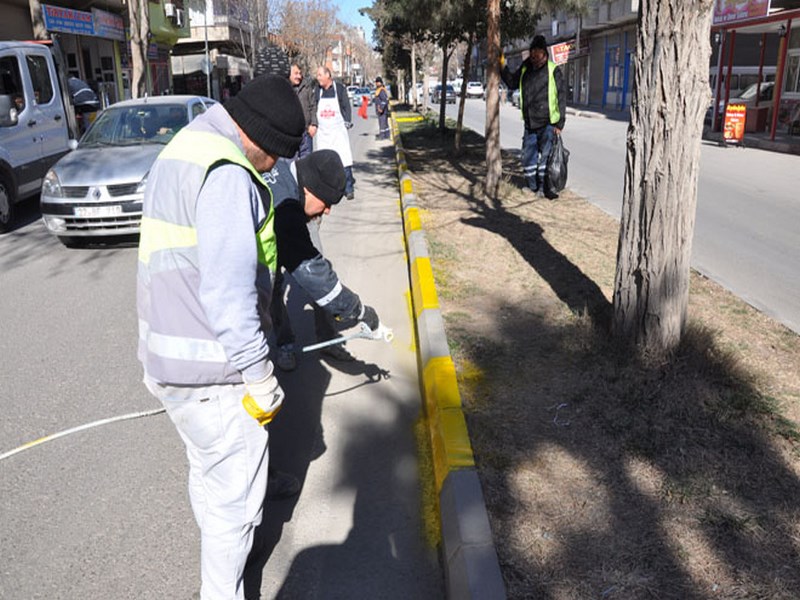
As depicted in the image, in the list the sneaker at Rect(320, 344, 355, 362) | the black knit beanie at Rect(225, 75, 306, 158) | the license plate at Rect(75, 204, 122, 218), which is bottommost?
the sneaker at Rect(320, 344, 355, 362)

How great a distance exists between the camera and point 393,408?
15.0 feet

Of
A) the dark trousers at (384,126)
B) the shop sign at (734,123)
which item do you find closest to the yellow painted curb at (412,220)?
the shop sign at (734,123)

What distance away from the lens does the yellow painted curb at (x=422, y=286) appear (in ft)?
18.8

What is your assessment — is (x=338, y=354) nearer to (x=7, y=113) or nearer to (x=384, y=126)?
(x=7, y=113)

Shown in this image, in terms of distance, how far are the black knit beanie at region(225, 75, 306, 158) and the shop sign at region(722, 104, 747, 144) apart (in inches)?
724

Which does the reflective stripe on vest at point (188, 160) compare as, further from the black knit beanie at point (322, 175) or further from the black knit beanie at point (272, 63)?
the black knit beanie at point (272, 63)

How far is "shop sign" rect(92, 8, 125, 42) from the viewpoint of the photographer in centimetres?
2509

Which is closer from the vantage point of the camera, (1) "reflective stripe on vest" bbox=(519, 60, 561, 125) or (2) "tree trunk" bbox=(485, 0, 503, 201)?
(1) "reflective stripe on vest" bbox=(519, 60, 561, 125)

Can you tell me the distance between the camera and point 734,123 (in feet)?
60.5

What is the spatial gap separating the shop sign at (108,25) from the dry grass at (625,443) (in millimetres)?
23823

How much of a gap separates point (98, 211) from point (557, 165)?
5.56m

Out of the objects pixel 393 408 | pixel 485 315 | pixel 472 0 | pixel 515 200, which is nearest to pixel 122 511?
pixel 393 408

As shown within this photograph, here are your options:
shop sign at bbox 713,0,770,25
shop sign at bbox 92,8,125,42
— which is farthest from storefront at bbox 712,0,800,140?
shop sign at bbox 92,8,125,42

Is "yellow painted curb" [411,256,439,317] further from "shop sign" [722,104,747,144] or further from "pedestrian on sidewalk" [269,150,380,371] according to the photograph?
"shop sign" [722,104,747,144]
